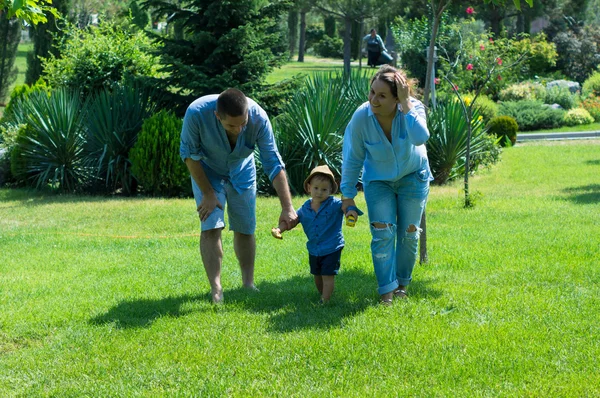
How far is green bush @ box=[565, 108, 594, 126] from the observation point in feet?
84.2

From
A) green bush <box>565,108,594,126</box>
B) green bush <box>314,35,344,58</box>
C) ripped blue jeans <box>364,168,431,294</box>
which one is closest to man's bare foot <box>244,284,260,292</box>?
ripped blue jeans <box>364,168,431,294</box>

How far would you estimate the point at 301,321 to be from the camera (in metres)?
5.37

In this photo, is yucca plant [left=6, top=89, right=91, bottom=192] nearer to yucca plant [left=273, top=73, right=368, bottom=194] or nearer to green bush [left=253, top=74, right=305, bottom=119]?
green bush [left=253, top=74, right=305, bottom=119]

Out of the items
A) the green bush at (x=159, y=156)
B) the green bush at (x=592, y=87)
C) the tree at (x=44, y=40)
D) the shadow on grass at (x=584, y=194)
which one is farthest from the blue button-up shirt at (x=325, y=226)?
the green bush at (x=592, y=87)

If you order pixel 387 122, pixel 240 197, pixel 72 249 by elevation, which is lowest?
pixel 72 249

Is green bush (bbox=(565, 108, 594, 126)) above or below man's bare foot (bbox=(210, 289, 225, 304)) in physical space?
above

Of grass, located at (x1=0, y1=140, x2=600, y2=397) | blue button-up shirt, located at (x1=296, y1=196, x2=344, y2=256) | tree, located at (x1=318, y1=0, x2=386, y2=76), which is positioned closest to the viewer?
grass, located at (x1=0, y1=140, x2=600, y2=397)

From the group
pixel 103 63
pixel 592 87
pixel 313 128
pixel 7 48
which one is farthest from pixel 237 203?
pixel 592 87

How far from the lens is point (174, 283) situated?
269 inches

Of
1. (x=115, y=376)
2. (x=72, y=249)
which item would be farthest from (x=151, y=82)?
(x=115, y=376)

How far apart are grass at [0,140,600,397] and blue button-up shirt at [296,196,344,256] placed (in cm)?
42

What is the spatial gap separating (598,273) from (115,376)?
3.96 metres

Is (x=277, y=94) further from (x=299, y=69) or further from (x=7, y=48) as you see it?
(x=299, y=69)

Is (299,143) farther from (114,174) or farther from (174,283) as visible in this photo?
(174,283)
